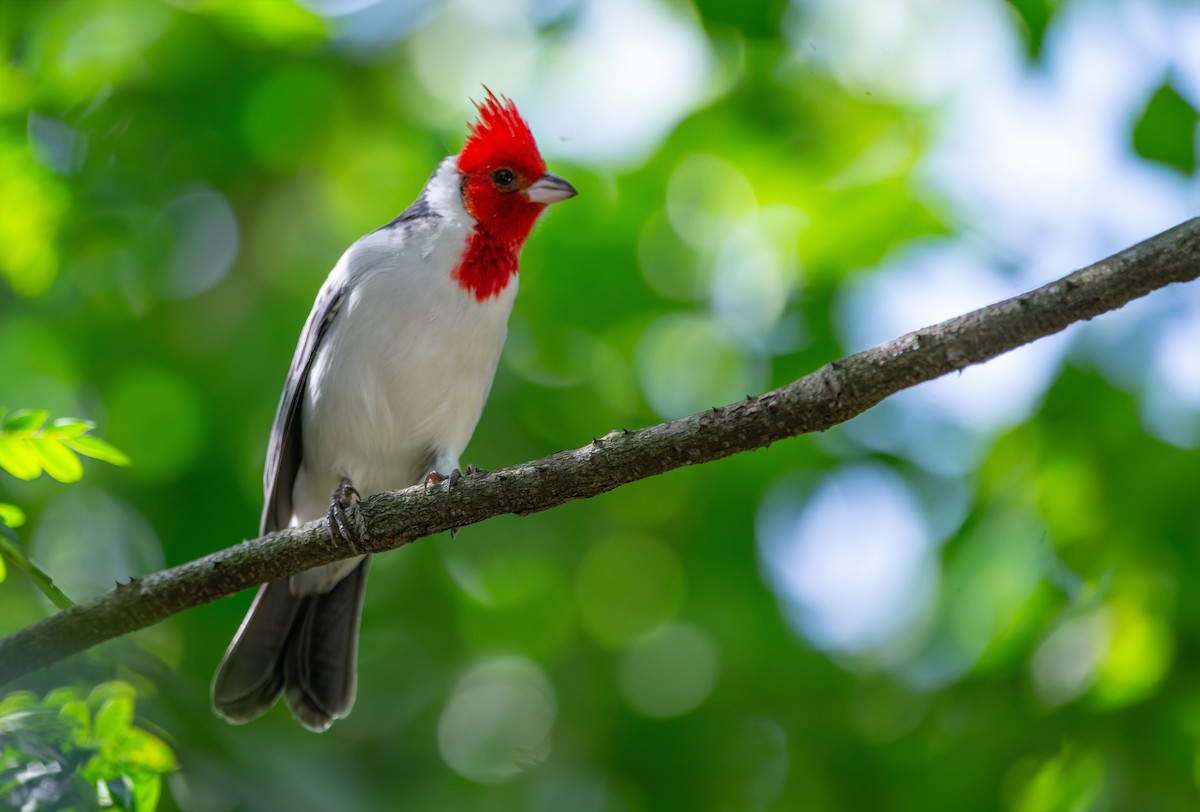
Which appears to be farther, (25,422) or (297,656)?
(297,656)

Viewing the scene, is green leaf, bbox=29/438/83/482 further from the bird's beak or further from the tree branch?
the bird's beak

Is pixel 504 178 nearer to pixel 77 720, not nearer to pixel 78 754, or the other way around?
pixel 77 720

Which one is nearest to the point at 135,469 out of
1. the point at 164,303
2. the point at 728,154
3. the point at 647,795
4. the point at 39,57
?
the point at 164,303

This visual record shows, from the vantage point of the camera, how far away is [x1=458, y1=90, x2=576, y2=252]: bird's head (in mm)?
5395

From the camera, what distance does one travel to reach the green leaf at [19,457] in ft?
9.75

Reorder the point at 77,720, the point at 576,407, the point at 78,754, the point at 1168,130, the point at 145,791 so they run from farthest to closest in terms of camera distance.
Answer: the point at 576,407 < the point at 1168,130 < the point at 145,791 < the point at 77,720 < the point at 78,754

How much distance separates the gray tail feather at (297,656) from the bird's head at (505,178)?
1736 mm

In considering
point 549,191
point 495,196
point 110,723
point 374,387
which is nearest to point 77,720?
point 110,723

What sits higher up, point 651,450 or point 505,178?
point 505,178

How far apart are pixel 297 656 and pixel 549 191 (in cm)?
247

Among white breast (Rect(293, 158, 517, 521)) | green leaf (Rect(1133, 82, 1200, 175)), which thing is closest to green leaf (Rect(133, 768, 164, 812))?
white breast (Rect(293, 158, 517, 521))

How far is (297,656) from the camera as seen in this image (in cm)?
530

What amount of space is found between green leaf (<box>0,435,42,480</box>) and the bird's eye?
116 inches

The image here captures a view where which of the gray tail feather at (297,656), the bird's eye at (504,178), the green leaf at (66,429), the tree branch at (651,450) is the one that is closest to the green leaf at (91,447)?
the green leaf at (66,429)
